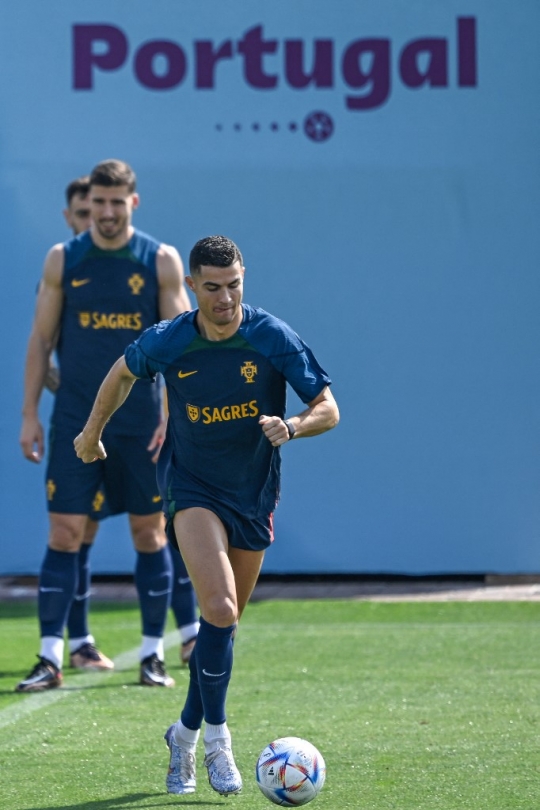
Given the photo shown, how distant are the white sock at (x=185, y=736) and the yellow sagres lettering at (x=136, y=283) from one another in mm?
2571

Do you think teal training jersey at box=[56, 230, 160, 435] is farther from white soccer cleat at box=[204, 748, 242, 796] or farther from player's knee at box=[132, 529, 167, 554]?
white soccer cleat at box=[204, 748, 242, 796]

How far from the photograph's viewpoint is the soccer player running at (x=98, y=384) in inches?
269

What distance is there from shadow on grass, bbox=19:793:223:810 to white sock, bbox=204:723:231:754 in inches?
6.8

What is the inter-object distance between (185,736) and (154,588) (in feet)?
6.94

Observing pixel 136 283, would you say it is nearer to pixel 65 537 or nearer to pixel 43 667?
pixel 65 537

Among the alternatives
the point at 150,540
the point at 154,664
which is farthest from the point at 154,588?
the point at 154,664

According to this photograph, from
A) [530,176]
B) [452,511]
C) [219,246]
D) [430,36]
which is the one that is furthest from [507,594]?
[219,246]

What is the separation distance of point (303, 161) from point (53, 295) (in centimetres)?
371

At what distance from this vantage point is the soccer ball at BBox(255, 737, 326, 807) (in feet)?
14.5

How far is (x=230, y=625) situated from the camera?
481cm

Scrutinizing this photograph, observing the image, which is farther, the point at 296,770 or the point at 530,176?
the point at 530,176

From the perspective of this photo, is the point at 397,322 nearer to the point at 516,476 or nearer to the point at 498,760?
the point at 516,476

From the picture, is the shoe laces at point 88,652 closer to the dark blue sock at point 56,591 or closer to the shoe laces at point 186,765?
the dark blue sock at point 56,591

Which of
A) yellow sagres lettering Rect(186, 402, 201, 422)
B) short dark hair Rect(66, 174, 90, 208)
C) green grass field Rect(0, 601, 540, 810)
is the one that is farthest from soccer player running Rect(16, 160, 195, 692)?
yellow sagres lettering Rect(186, 402, 201, 422)
